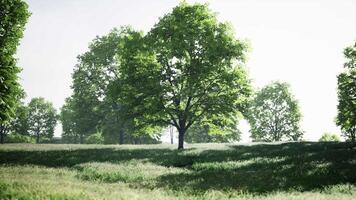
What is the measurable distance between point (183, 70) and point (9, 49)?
42.9 ft

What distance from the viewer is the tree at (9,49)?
2467 centimetres

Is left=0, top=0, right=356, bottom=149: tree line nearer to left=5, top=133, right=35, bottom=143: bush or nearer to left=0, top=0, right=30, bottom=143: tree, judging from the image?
left=0, top=0, right=30, bottom=143: tree

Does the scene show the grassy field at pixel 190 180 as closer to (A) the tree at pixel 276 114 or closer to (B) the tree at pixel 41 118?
(A) the tree at pixel 276 114

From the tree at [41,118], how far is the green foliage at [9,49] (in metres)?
61.0

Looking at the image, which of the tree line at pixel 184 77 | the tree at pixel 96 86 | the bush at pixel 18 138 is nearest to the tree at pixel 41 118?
the bush at pixel 18 138

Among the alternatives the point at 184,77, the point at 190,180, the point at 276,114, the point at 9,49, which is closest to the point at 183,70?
the point at 184,77

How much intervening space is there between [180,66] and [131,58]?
4.06m

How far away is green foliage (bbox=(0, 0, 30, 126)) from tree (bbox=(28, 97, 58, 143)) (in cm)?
6100

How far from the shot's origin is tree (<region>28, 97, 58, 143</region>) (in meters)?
82.8

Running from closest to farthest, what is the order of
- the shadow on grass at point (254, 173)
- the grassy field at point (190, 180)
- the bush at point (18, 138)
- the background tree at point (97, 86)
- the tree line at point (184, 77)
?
the grassy field at point (190, 180)
the shadow on grass at point (254, 173)
the tree line at point (184, 77)
the background tree at point (97, 86)
the bush at point (18, 138)

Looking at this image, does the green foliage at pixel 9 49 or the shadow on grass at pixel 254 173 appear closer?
the shadow on grass at pixel 254 173

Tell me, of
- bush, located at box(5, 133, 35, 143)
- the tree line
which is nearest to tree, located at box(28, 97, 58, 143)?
bush, located at box(5, 133, 35, 143)

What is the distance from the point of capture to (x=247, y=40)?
29625 millimetres

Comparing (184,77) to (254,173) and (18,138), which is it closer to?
(254,173)
